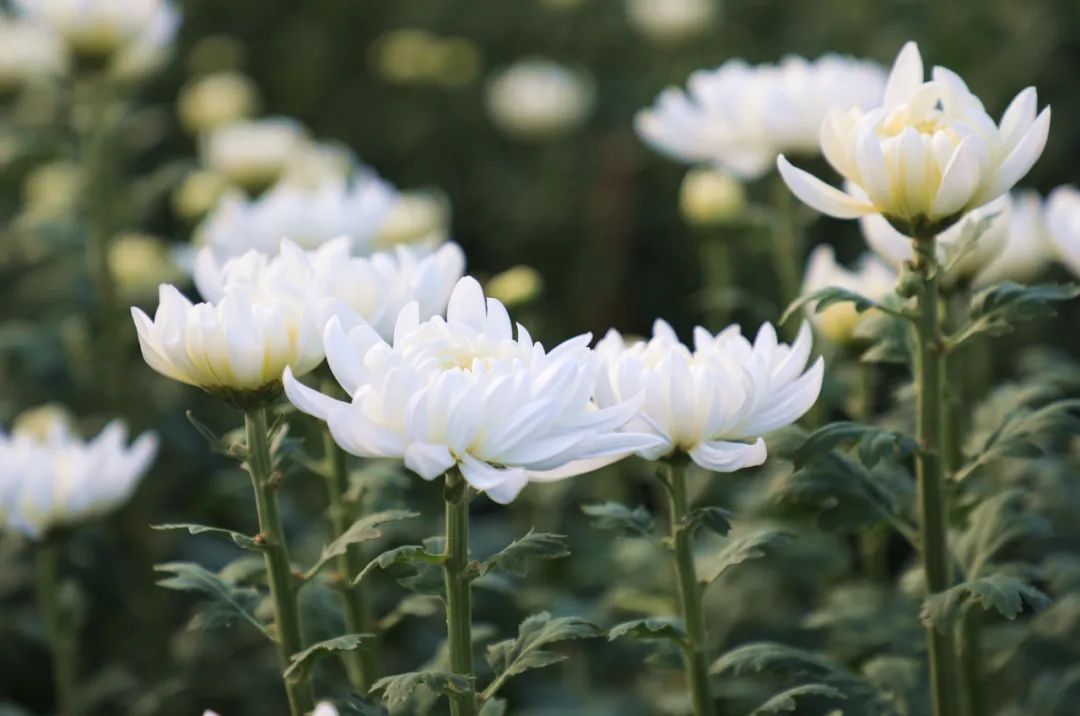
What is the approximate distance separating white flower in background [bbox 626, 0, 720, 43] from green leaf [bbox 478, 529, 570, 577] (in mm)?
4035

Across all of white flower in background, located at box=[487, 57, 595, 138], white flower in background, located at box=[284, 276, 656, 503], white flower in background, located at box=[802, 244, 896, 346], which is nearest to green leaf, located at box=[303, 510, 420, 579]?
white flower in background, located at box=[284, 276, 656, 503]

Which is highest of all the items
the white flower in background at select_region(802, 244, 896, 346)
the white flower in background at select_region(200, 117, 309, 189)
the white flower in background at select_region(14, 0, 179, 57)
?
the white flower in background at select_region(14, 0, 179, 57)

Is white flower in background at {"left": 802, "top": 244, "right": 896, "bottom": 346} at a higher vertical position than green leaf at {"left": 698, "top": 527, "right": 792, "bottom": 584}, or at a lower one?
higher

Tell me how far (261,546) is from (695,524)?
0.48 m

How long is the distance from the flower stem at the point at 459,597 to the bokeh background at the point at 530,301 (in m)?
0.37

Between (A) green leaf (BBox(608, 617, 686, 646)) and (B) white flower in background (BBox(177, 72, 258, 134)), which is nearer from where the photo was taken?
Result: (A) green leaf (BBox(608, 617, 686, 646))

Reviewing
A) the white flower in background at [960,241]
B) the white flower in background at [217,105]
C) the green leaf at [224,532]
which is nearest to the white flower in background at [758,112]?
the white flower in background at [960,241]

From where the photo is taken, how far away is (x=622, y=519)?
1710 mm

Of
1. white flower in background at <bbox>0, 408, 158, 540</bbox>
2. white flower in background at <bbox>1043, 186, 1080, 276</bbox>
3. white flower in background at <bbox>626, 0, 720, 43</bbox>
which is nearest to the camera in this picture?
white flower in background at <bbox>0, 408, 158, 540</bbox>

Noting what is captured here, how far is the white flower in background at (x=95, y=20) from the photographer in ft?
10.1

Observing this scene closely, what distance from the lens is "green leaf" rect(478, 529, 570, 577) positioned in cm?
152

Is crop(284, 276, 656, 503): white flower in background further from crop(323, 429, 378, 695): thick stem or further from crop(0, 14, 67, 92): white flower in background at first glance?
crop(0, 14, 67, 92): white flower in background

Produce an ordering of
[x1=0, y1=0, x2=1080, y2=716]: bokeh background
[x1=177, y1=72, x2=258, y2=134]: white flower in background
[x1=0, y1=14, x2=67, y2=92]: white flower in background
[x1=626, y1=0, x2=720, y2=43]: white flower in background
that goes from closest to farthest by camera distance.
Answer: [x1=0, y1=0, x2=1080, y2=716]: bokeh background, [x1=0, y1=14, x2=67, y2=92]: white flower in background, [x1=177, y1=72, x2=258, y2=134]: white flower in background, [x1=626, y1=0, x2=720, y2=43]: white flower in background

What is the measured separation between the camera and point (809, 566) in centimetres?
250
